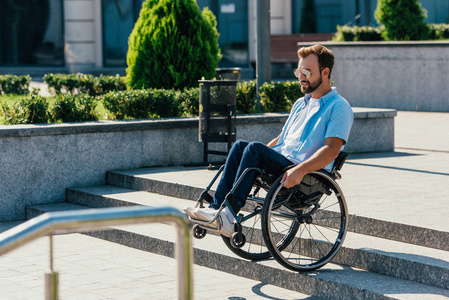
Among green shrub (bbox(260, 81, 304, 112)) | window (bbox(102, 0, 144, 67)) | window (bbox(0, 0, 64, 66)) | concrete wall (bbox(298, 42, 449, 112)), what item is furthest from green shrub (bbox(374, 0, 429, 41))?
window (bbox(0, 0, 64, 66))

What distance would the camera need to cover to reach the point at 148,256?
7.08 meters

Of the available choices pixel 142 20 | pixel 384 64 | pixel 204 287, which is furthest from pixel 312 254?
pixel 384 64

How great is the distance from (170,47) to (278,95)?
168 cm

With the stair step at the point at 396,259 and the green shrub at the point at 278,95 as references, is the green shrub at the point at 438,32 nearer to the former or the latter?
the green shrub at the point at 278,95

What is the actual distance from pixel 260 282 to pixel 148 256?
1.39m

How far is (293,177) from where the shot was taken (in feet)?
17.9

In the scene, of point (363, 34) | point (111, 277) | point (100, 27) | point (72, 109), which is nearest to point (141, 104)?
point (72, 109)

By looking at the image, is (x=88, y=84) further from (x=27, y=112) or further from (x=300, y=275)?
(x=300, y=275)

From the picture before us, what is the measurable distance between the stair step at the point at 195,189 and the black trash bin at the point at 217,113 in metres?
0.43

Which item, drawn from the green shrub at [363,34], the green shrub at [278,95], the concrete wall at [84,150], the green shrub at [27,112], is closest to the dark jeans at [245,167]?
the concrete wall at [84,150]

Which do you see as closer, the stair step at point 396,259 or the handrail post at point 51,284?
the handrail post at point 51,284

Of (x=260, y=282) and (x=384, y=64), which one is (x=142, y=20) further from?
(x=384, y=64)

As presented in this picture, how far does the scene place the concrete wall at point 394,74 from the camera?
1606cm

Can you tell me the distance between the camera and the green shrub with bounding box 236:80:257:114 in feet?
35.2
